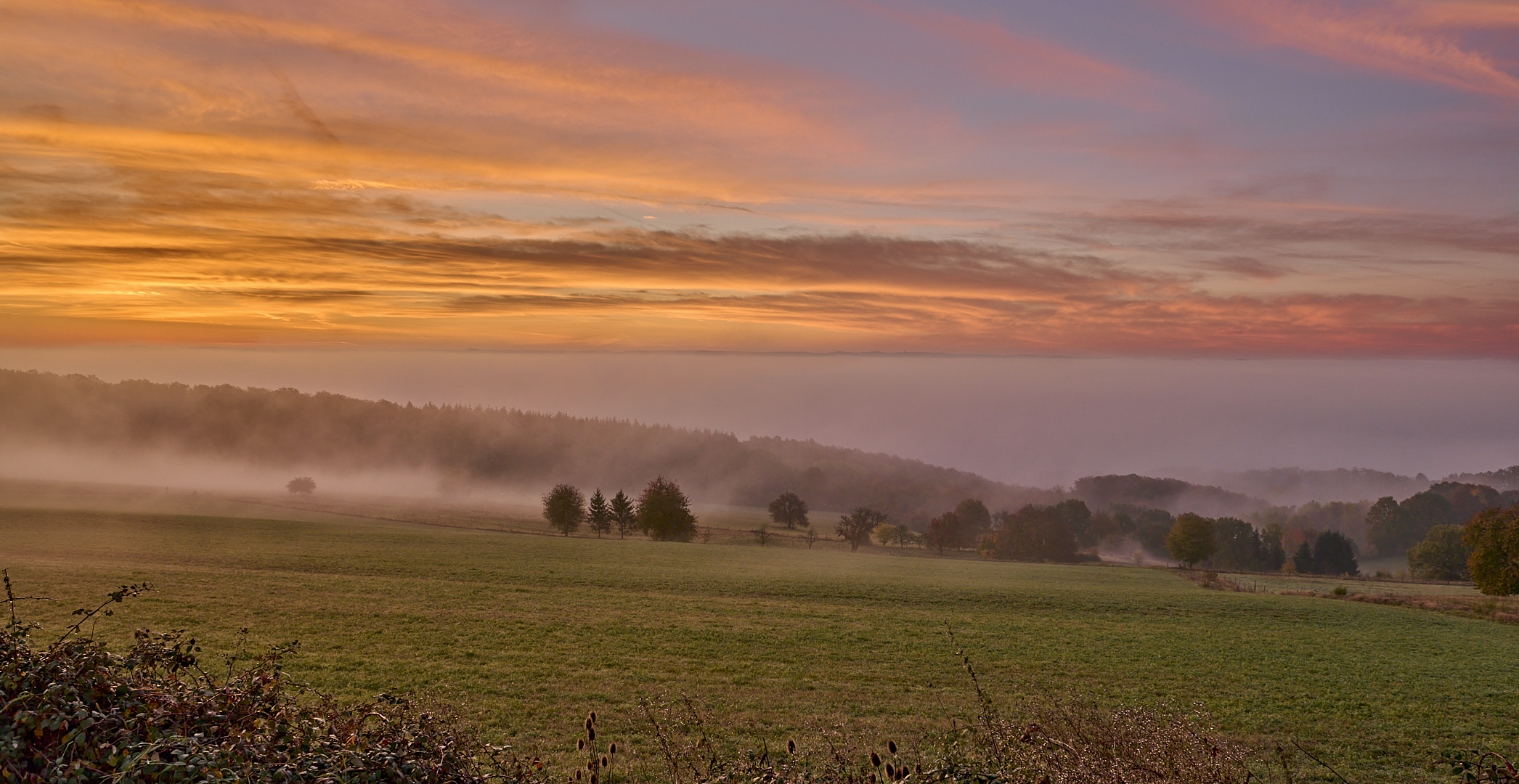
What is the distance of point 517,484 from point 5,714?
657 ft

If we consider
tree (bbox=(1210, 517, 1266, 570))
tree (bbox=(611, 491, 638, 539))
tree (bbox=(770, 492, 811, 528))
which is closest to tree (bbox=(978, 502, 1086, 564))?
tree (bbox=(1210, 517, 1266, 570))

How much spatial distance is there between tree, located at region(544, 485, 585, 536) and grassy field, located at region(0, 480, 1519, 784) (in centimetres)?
2831

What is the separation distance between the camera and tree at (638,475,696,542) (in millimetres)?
83688

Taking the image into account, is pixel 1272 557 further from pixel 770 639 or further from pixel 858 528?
pixel 770 639

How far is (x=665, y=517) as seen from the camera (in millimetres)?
83812

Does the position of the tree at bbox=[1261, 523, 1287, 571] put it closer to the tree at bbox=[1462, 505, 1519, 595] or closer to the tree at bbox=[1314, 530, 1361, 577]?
the tree at bbox=[1314, 530, 1361, 577]

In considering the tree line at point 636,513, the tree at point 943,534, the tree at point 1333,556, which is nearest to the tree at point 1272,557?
the tree at point 1333,556

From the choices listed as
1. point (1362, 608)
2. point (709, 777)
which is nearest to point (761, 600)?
point (709, 777)

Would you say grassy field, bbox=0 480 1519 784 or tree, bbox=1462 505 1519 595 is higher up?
tree, bbox=1462 505 1519 595

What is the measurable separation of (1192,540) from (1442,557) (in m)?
31.9

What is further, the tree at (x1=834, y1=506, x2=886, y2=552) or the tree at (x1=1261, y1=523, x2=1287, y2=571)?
the tree at (x1=1261, y1=523, x2=1287, y2=571)

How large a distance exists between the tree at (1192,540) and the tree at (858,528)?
3624cm

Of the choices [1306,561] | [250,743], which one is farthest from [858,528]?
[250,743]

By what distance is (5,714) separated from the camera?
6.96 m
